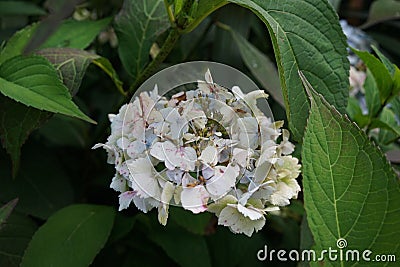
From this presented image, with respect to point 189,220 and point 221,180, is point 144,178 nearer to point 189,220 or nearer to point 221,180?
point 221,180

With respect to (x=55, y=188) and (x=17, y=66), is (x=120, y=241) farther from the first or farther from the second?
(x=17, y=66)

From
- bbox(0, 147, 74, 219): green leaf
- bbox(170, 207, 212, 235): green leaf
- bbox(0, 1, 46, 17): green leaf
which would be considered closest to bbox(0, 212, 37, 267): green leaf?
bbox(0, 147, 74, 219): green leaf

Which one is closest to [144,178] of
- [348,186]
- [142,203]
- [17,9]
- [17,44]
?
[142,203]

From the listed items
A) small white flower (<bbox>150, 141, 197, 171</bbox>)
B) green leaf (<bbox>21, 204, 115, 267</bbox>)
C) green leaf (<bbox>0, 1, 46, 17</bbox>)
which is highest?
small white flower (<bbox>150, 141, 197, 171</bbox>)

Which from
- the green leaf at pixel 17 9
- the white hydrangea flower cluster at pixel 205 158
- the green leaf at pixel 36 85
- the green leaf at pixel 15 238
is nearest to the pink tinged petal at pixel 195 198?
the white hydrangea flower cluster at pixel 205 158

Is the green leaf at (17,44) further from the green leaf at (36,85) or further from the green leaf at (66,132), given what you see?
the green leaf at (66,132)

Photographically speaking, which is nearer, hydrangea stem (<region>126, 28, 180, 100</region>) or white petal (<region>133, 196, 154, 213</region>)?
white petal (<region>133, 196, 154, 213</region>)

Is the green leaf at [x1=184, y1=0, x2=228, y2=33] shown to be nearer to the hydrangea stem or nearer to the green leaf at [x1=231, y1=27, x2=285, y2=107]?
the hydrangea stem
